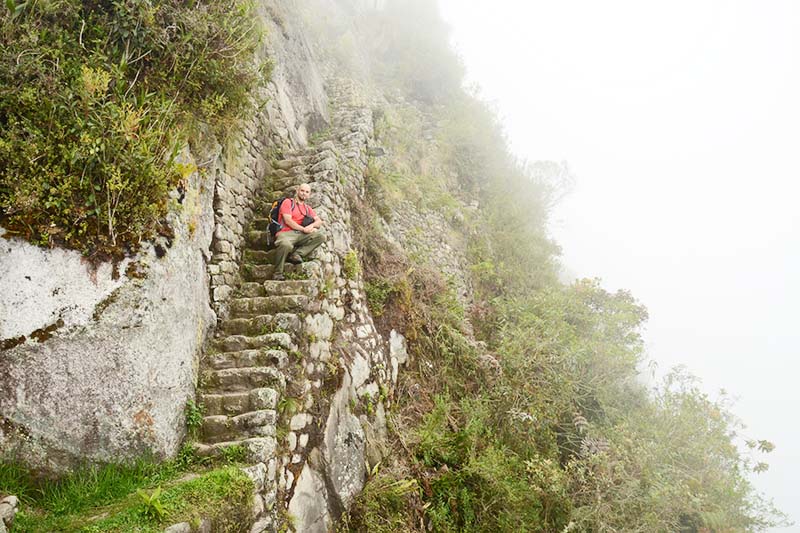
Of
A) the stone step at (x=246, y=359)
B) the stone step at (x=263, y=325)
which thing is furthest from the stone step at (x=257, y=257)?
the stone step at (x=246, y=359)

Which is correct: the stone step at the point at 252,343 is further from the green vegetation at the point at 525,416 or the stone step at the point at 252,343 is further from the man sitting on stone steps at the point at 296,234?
the green vegetation at the point at 525,416

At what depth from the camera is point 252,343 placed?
4.79 metres

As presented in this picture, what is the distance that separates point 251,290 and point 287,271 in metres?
0.52

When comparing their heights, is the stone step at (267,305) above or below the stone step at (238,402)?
above

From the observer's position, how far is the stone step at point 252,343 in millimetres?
4773

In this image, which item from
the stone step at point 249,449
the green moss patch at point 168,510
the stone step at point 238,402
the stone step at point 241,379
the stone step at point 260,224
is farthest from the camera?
the stone step at point 260,224

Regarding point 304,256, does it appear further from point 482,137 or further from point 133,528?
point 482,137

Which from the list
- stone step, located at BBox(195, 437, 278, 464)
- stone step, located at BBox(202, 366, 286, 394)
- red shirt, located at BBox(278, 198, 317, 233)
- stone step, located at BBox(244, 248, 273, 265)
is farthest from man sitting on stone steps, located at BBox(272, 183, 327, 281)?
stone step, located at BBox(195, 437, 278, 464)

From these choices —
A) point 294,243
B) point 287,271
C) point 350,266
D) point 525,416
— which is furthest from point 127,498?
point 525,416

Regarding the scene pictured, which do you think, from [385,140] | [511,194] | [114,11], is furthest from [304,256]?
[511,194]

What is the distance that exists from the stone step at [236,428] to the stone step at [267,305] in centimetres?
143

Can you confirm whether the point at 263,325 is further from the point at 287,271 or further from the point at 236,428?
the point at 236,428

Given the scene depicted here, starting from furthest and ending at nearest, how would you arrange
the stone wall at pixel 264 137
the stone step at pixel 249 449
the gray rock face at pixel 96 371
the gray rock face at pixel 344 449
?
the stone wall at pixel 264 137, the gray rock face at pixel 344 449, the stone step at pixel 249 449, the gray rock face at pixel 96 371

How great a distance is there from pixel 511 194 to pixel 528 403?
9.68m
